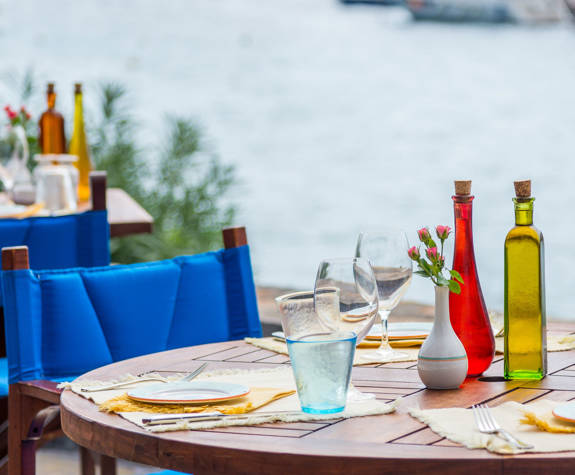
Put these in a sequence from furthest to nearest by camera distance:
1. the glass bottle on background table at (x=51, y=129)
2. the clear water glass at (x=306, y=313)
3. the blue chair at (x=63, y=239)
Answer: the glass bottle on background table at (x=51, y=129)
the blue chair at (x=63, y=239)
the clear water glass at (x=306, y=313)

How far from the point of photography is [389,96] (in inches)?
229

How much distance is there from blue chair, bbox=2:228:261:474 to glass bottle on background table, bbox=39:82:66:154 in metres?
1.37

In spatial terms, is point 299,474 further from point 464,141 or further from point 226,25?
point 464,141

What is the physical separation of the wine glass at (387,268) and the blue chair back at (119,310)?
48 cm

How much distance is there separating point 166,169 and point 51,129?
1.20 m

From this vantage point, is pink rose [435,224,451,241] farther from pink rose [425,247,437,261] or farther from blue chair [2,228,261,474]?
blue chair [2,228,261,474]

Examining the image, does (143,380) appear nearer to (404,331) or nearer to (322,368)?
(322,368)

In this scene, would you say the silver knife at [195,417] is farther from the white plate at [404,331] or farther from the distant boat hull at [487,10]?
the distant boat hull at [487,10]

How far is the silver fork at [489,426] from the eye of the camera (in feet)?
2.37

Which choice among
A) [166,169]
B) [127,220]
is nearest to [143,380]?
[127,220]

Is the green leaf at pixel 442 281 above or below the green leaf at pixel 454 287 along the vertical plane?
above

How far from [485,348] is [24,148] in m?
2.09

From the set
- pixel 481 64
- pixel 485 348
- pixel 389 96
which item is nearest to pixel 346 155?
pixel 389 96

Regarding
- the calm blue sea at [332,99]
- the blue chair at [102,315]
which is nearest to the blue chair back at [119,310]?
the blue chair at [102,315]
